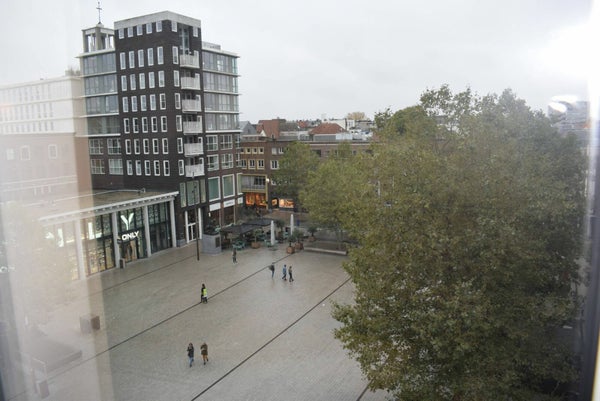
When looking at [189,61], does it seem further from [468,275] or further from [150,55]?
[468,275]

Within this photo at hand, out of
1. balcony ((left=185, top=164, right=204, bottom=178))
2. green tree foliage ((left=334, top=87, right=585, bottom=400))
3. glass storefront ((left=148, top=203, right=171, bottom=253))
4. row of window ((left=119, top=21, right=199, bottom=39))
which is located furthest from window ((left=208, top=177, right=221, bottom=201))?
green tree foliage ((left=334, top=87, right=585, bottom=400))

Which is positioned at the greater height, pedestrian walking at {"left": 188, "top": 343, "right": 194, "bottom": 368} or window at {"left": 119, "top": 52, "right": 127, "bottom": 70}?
window at {"left": 119, "top": 52, "right": 127, "bottom": 70}

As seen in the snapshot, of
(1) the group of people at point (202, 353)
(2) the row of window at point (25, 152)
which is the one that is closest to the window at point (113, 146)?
(1) the group of people at point (202, 353)

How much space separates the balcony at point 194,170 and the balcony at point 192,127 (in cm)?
197

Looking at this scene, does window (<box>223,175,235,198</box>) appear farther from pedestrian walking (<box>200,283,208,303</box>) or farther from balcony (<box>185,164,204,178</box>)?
pedestrian walking (<box>200,283,208,303</box>)

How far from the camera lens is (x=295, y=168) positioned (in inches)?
1299

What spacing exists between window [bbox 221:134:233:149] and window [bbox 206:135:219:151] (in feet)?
2.27

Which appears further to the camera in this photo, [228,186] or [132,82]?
[228,186]

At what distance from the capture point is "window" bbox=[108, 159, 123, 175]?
91.1ft

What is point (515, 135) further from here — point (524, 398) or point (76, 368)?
point (76, 368)

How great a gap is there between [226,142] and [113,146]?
23.4ft

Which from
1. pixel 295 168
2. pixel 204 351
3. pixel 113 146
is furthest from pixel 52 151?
pixel 295 168

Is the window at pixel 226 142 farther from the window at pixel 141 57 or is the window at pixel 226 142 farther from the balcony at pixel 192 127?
the window at pixel 141 57

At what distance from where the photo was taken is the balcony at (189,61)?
2620 centimetres
